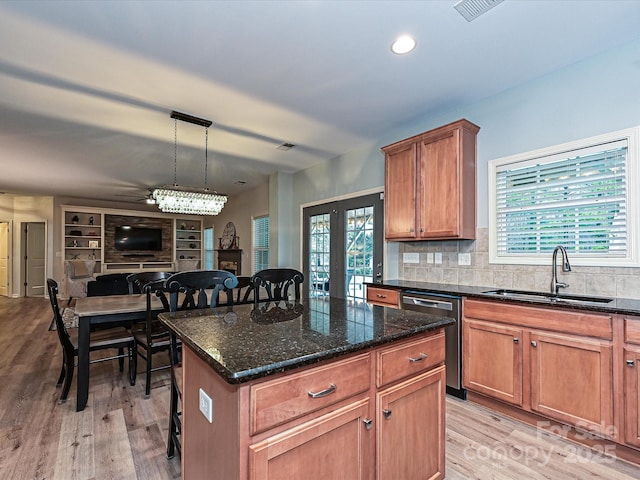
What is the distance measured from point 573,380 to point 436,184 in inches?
71.0

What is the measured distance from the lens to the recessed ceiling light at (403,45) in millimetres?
2230

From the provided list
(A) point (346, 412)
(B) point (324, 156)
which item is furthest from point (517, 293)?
(B) point (324, 156)

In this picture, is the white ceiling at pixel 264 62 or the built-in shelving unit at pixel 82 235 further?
the built-in shelving unit at pixel 82 235

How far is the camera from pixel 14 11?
6.41 ft

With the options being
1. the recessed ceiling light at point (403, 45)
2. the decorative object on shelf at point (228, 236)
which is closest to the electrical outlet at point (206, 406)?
the recessed ceiling light at point (403, 45)

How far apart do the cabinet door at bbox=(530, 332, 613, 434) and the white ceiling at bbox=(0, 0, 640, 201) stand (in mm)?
2026

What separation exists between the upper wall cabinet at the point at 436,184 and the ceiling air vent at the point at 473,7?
1012 millimetres

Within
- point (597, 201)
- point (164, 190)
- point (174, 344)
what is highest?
point (164, 190)

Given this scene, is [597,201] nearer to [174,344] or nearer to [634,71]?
[634,71]

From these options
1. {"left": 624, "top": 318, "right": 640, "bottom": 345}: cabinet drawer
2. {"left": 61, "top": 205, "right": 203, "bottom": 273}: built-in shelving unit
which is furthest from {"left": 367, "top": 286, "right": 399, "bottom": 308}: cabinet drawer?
{"left": 61, "top": 205, "right": 203, "bottom": 273}: built-in shelving unit

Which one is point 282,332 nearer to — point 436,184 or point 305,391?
point 305,391

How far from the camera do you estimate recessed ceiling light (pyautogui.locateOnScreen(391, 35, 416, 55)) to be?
2230 millimetres

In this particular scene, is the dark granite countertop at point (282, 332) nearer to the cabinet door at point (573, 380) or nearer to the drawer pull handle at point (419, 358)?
the drawer pull handle at point (419, 358)

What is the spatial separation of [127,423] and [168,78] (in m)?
2.67
